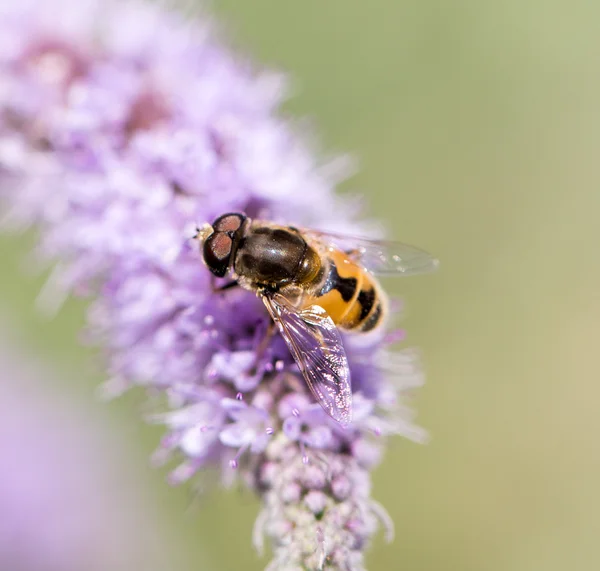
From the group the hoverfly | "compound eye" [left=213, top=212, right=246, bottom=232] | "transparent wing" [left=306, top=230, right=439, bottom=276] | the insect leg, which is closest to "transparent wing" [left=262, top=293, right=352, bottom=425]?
the hoverfly

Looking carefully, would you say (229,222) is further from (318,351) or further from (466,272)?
(466,272)

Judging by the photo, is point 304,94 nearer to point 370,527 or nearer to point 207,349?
point 207,349

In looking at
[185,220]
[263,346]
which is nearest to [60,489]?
[185,220]

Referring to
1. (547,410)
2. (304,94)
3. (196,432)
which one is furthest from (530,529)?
(304,94)

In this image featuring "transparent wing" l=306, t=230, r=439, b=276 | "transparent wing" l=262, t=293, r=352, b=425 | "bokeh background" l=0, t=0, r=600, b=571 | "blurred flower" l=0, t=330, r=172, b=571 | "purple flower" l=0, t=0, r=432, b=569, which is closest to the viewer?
"transparent wing" l=262, t=293, r=352, b=425

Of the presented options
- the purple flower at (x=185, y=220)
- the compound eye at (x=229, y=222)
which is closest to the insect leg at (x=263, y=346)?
the purple flower at (x=185, y=220)

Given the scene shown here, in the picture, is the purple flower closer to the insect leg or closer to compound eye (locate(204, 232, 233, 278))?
the insect leg
